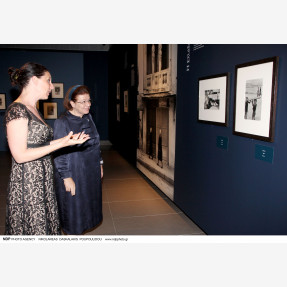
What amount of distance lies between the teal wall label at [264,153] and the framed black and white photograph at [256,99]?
3.1 inches

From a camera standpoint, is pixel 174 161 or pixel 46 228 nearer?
pixel 46 228

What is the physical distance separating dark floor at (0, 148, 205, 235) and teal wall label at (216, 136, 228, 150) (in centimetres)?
128

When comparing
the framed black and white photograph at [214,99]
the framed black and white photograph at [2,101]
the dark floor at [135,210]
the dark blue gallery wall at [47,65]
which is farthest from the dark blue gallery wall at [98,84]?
the framed black and white photograph at [214,99]

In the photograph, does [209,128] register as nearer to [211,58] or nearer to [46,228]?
[211,58]

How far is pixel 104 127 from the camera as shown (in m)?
12.2

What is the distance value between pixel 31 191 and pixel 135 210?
262 centimetres

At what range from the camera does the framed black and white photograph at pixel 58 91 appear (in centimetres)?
980

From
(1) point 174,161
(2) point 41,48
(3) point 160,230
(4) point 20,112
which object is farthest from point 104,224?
(2) point 41,48

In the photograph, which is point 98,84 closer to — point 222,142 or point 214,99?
point 214,99

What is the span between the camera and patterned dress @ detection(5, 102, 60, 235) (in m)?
1.95

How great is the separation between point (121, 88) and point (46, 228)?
23.5ft

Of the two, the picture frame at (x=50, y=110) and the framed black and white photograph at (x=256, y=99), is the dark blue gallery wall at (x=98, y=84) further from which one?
the framed black and white photograph at (x=256, y=99)

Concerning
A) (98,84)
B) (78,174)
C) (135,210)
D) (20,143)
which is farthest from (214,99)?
(98,84)

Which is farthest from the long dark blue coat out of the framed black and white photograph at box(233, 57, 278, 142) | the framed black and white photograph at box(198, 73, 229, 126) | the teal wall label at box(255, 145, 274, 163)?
the teal wall label at box(255, 145, 274, 163)
